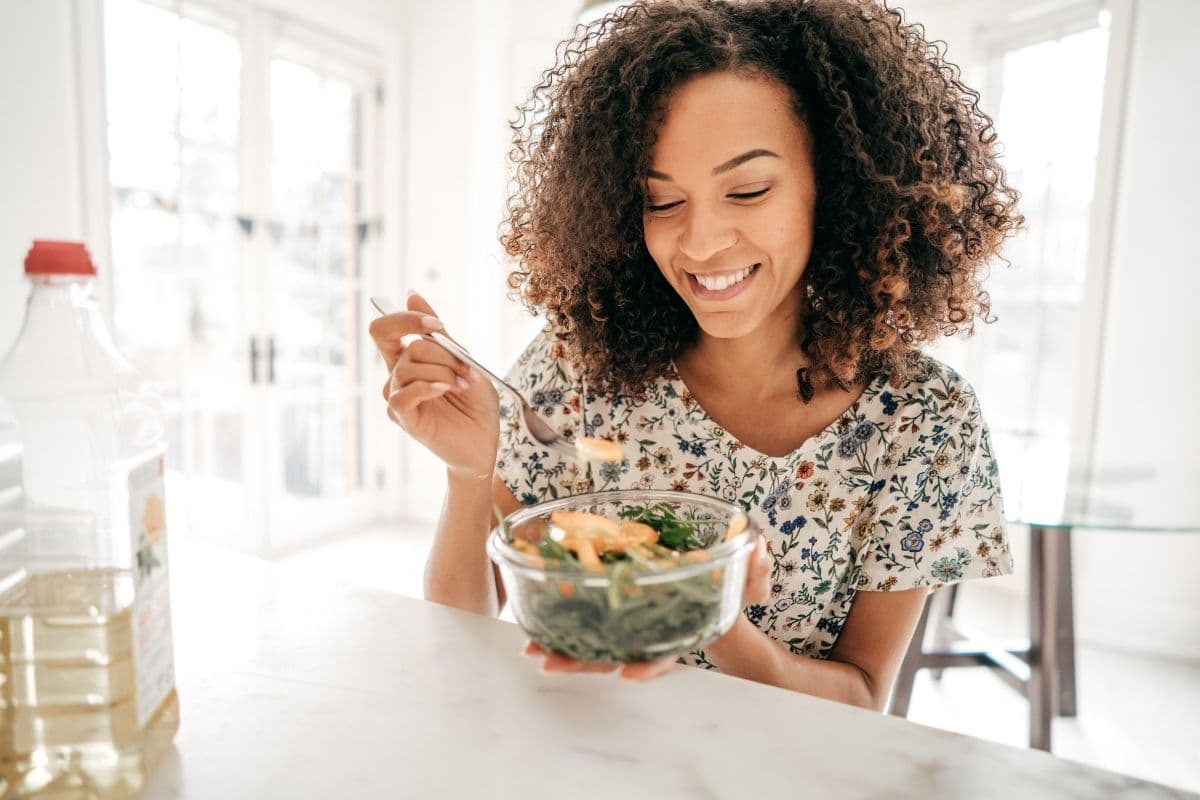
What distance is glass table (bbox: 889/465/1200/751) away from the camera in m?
1.69

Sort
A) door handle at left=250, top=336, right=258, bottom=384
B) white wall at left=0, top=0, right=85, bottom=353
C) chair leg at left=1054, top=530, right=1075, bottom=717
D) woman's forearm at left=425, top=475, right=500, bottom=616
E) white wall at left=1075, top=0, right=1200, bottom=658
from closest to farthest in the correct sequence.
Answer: woman's forearm at left=425, top=475, right=500, bottom=616
chair leg at left=1054, top=530, right=1075, bottom=717
white wall at left=0, top=0, right=85, bottom=353
white wall at left=1075, top=0, right=1200, bottom=658
door handle at left=250, top=336, right=258, bottom=384

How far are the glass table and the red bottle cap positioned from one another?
5.52 feet

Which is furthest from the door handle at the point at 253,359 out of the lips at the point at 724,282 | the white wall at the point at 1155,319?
the white wall at the point at 1155,319

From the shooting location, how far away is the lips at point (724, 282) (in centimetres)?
98

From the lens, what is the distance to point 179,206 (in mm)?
3119

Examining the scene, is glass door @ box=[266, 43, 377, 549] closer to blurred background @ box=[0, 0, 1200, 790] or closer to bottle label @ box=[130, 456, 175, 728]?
blurred background @ box=[0, 0, 1200, 790]

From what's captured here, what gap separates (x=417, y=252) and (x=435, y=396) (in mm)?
3492

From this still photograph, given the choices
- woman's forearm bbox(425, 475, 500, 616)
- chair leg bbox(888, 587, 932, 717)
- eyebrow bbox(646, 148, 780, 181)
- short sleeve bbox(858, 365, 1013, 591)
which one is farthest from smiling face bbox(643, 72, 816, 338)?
chair leg bbox(888, 587, 932, 717)

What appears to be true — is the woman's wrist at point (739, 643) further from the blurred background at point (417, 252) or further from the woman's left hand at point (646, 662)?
the blurred background at point (417, 252)

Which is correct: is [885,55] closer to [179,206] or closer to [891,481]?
[891,481]

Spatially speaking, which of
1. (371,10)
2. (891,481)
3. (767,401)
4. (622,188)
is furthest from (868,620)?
(371,10)

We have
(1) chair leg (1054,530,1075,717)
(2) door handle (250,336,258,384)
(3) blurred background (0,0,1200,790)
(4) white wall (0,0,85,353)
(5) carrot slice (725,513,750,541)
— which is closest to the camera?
(5) carrot slice (725,513,750,541)

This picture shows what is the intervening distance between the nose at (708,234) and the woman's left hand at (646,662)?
0.45 m

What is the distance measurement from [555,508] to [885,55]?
30.3 inches
